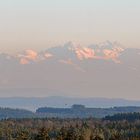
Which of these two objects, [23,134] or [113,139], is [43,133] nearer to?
[23,134]

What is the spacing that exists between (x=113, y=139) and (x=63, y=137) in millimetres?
25773

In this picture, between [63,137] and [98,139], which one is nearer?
[98,139]

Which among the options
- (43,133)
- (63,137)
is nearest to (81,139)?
(63,137)

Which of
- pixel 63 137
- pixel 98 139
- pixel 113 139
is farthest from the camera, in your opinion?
pixel 113 139

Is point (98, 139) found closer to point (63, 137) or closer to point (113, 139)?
point (63, 137)

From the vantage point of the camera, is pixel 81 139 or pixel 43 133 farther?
pixel 81 139

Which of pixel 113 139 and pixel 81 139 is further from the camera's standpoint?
pixel 113 139

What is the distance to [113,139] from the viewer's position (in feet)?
641

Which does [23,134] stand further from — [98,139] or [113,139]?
[113,139]

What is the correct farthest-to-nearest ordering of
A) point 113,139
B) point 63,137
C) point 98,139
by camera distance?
point 113,139, point 63,137, point 98,139

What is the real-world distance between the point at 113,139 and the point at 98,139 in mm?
33320

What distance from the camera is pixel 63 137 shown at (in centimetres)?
17350

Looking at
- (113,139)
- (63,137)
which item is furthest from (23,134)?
(113,139)

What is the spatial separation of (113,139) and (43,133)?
121ft
